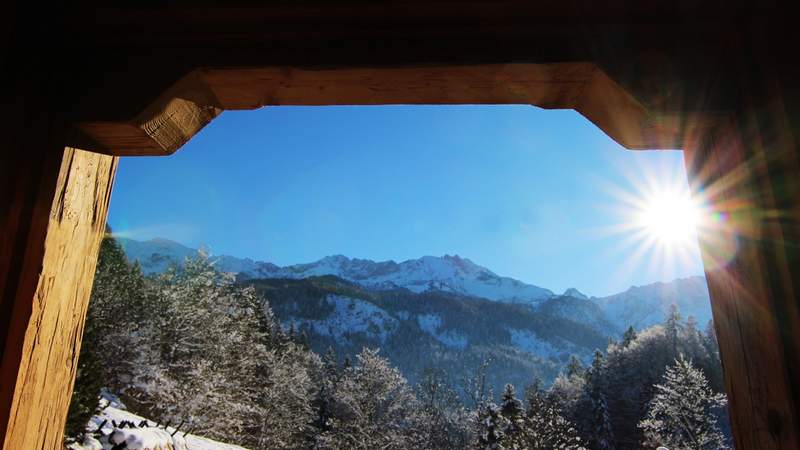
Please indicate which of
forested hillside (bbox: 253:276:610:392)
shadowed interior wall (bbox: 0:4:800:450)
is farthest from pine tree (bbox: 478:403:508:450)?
forested hillside (bbox: 253:276:610:392)

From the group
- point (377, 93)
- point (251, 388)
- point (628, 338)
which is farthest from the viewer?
point (628, 338)

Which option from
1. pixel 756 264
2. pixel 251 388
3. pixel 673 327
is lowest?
pixel 251 388

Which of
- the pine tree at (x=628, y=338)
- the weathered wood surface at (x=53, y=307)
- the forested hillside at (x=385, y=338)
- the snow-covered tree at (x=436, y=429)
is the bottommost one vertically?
the snow-covered tree at (x=436, y=429)

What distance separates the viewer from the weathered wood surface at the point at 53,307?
4.71ft

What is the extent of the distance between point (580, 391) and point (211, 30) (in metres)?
52.5

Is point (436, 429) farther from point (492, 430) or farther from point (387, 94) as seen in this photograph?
point (387, 94)

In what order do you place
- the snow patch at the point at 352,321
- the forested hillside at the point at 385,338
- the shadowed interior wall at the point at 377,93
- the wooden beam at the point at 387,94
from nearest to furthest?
the shadowed interior wall at the point at 377,93 < the wooden beam at the point at 387,94 < the forested hillside at the point at 385,338 < the snow patch at the point at 352,321

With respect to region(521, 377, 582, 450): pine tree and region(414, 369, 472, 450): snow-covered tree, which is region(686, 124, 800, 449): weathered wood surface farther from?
region(414, 369, 472, 450): snow-covered tree

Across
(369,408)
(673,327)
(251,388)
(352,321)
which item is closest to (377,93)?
(369,408)

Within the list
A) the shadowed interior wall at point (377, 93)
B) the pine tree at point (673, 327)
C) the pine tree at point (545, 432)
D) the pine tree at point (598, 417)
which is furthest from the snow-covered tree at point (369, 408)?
the pine tree at point (673, 327)

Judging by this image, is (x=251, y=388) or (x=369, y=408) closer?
(x=369, y=408)

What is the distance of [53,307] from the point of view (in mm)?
1554

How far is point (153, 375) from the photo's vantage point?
20.8 m

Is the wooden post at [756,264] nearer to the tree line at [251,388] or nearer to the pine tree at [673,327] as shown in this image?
the tree line at [251,388]
